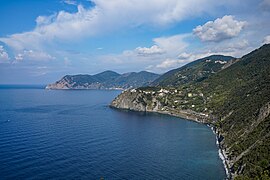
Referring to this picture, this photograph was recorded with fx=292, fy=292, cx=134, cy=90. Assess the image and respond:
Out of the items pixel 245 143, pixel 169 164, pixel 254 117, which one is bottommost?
pixel 169 164

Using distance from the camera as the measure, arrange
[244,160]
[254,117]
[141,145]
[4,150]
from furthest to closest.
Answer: [141,145] → [254,117] → [4,150] → [244,160]

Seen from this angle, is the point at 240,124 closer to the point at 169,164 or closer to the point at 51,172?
the point at 169,164

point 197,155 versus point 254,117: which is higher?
point 254,117

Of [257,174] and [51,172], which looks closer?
[257,174]

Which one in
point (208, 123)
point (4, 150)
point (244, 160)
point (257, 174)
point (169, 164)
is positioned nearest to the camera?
point (257, 174)

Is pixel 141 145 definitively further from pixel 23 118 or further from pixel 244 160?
pixel 23 118

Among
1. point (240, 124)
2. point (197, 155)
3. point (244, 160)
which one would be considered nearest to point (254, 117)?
point (240, 124)
